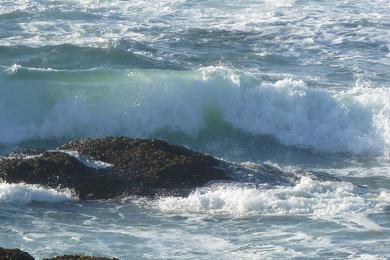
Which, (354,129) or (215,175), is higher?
(215,175)

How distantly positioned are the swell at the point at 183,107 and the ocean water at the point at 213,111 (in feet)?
0.11

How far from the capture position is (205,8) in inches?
1256

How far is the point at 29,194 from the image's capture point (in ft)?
44.4

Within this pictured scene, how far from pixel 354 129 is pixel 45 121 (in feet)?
22.5

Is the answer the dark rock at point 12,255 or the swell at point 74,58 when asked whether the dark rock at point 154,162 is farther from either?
the swell at point 74,58

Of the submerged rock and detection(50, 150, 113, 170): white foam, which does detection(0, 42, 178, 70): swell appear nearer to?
the submerged rock

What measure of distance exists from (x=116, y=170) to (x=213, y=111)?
8141 millimetres

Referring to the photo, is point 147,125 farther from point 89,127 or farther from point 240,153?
point 240,153

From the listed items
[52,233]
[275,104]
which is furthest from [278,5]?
[52,233]

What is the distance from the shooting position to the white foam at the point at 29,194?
13.5 metres

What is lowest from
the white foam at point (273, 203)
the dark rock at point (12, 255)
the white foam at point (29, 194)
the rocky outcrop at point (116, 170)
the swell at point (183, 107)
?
the swell at point (183, 107)

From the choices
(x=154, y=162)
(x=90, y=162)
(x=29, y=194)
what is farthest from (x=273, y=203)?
(x=29, y=194)

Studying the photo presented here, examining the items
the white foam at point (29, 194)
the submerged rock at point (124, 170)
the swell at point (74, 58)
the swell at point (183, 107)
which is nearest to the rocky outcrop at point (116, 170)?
the submerged rock at point (124, 170)

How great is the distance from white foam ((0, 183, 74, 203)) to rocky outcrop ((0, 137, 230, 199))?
0.53ft
